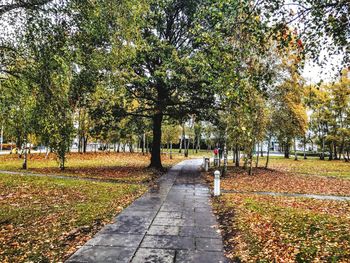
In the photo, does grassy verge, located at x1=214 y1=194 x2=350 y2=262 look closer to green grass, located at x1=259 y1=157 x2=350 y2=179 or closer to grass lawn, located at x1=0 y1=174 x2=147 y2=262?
grass lawn, located at x1=0 y1=174 x2=147 y2=262

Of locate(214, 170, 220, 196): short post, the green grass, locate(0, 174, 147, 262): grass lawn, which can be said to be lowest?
locate(0, 174, 147, 262): grass lawn

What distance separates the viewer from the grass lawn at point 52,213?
6465 millimetres

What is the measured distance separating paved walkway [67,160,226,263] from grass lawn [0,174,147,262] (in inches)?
18.9

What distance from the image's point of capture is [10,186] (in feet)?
45.5

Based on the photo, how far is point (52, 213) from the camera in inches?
369

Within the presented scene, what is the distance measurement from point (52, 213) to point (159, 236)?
4064mm

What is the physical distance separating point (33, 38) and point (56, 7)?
43.2 inches

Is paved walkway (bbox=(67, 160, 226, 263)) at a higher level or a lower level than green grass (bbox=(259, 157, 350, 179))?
lower

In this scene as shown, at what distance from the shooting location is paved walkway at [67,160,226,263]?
595 cm

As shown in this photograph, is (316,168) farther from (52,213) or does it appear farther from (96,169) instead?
(52,213)

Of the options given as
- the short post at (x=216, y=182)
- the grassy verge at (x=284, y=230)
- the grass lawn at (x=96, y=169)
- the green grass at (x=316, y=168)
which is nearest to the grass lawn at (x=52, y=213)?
the grass lawn at (x=96, y=169)

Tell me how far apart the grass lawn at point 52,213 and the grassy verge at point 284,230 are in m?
3.53

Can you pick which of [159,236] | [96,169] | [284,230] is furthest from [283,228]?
[96,169]

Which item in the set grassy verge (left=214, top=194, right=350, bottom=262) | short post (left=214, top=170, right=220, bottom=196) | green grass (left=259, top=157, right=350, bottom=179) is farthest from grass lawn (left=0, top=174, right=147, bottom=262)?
green grass (left=259, top=157, right=350, bottom=179)
